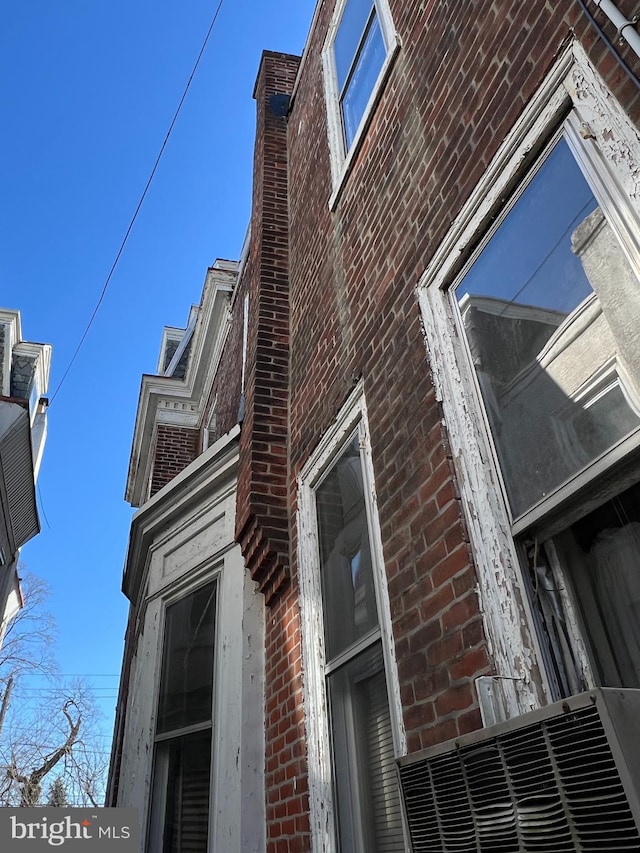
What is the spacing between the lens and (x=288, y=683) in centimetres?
402

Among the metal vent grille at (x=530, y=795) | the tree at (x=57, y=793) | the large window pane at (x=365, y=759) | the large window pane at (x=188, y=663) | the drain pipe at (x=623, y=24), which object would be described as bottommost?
the metal vent grille at (x=530, y=795)

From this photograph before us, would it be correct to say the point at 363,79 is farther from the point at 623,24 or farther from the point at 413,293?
the point at 623,24

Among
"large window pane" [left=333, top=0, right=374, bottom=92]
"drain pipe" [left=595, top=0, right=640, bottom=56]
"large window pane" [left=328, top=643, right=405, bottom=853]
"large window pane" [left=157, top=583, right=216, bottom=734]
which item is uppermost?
"large window pane" [left=333, top=0, right=374, bottom=92]

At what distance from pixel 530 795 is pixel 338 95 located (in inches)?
236

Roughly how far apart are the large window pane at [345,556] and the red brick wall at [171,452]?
7.68 meters

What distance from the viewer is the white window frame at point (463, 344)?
7.24ft

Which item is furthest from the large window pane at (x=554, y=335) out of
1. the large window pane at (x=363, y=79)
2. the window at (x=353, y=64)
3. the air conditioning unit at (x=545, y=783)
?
the large window pane at (x=363, y=79)

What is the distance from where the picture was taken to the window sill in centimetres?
459

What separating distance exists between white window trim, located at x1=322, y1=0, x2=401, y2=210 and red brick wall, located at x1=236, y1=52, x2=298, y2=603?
3.63ft

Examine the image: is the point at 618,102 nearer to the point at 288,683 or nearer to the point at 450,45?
the point at 450,45

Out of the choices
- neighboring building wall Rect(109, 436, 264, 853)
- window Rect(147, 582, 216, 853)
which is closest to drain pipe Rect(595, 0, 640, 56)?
neighboring building wall Rect(109, 436, 264, 853)

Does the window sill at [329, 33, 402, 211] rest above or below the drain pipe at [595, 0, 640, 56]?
above

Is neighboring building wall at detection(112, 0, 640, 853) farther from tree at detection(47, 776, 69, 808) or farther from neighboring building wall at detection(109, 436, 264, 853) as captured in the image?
tree at detection(47, 776, 69, 808)

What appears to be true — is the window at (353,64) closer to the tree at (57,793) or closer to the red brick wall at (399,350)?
the red brick wall at (399,350)
